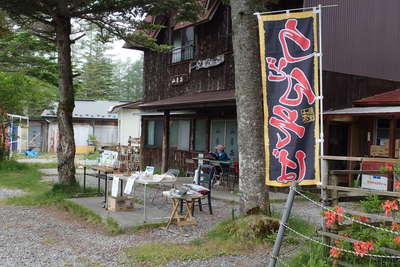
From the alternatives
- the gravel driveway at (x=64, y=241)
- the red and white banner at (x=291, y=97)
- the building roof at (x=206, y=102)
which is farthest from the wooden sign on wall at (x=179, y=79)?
the red and white banner at (x=291, y=97)

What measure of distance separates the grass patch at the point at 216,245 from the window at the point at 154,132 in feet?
36.0

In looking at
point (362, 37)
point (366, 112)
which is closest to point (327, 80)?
point (366, 112)

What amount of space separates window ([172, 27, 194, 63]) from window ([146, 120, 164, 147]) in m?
2.78

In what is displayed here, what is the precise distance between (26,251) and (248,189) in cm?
323

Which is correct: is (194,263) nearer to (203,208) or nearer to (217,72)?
(203,208)

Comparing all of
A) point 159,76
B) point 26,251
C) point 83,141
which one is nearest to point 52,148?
point 83,141

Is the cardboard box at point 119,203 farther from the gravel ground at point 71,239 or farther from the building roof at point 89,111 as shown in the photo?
the building roof at point 89,111

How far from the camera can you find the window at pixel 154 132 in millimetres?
17002

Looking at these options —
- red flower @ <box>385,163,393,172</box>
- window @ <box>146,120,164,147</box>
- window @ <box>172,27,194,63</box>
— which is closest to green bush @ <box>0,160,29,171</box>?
window @ <box>146,120,164,147</box>

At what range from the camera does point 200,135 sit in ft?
48.3

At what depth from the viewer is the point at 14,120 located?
1909 centimetres

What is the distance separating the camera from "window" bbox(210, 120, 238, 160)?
513 inches

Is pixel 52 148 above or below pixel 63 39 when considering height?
below

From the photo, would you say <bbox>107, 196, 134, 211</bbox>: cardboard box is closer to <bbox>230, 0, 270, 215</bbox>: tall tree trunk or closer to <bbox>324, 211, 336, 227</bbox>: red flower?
<bbox>230, 0, 270, 215</bbox>: tall tree trunk
